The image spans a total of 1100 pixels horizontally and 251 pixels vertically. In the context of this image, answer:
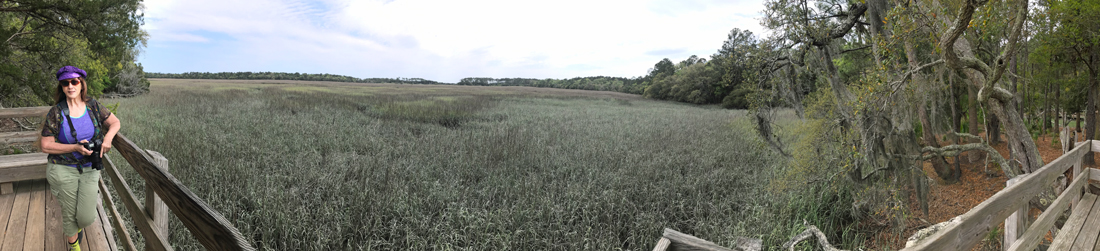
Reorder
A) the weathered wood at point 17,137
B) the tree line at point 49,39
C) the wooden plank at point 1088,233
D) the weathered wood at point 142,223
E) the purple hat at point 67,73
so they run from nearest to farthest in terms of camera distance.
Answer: the weathered wood at point 142,223 → the purple hat at point 67,73 → the wooden plank at point 1088,233 → the weathered wood at point 17,137 → the tree line at point 49,39

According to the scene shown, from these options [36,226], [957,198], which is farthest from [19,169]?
[957,198]

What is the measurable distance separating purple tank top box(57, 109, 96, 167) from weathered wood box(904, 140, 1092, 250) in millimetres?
4550

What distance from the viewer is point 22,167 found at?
4.09m

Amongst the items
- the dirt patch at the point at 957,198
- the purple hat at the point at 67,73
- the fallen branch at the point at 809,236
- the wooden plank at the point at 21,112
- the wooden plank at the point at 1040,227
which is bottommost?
the dirt patch at the point at 957,198

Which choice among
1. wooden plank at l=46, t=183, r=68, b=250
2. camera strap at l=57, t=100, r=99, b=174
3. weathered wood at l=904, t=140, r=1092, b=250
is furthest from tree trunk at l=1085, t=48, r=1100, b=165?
wooden plank at l=46, t=183, r=68, b=250

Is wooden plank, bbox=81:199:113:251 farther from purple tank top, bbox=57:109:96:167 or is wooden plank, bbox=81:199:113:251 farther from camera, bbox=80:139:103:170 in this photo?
purple tank top, bbox=57:109:96:167

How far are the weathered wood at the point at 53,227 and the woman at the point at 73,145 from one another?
0.28 meters

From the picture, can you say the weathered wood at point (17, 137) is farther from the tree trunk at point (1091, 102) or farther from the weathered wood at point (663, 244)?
the tree trunk at point (1091, 102)

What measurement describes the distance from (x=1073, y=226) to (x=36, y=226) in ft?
29.0

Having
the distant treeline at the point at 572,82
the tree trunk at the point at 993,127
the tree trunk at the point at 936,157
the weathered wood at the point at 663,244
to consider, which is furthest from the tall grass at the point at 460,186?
the distant treeline at the point at 572,82

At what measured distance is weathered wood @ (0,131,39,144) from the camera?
5.48 metres

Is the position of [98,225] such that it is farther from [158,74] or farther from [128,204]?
[158,74]

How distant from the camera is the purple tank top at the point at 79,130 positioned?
2.67 m

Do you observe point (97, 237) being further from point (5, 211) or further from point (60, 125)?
point (5, 211)
